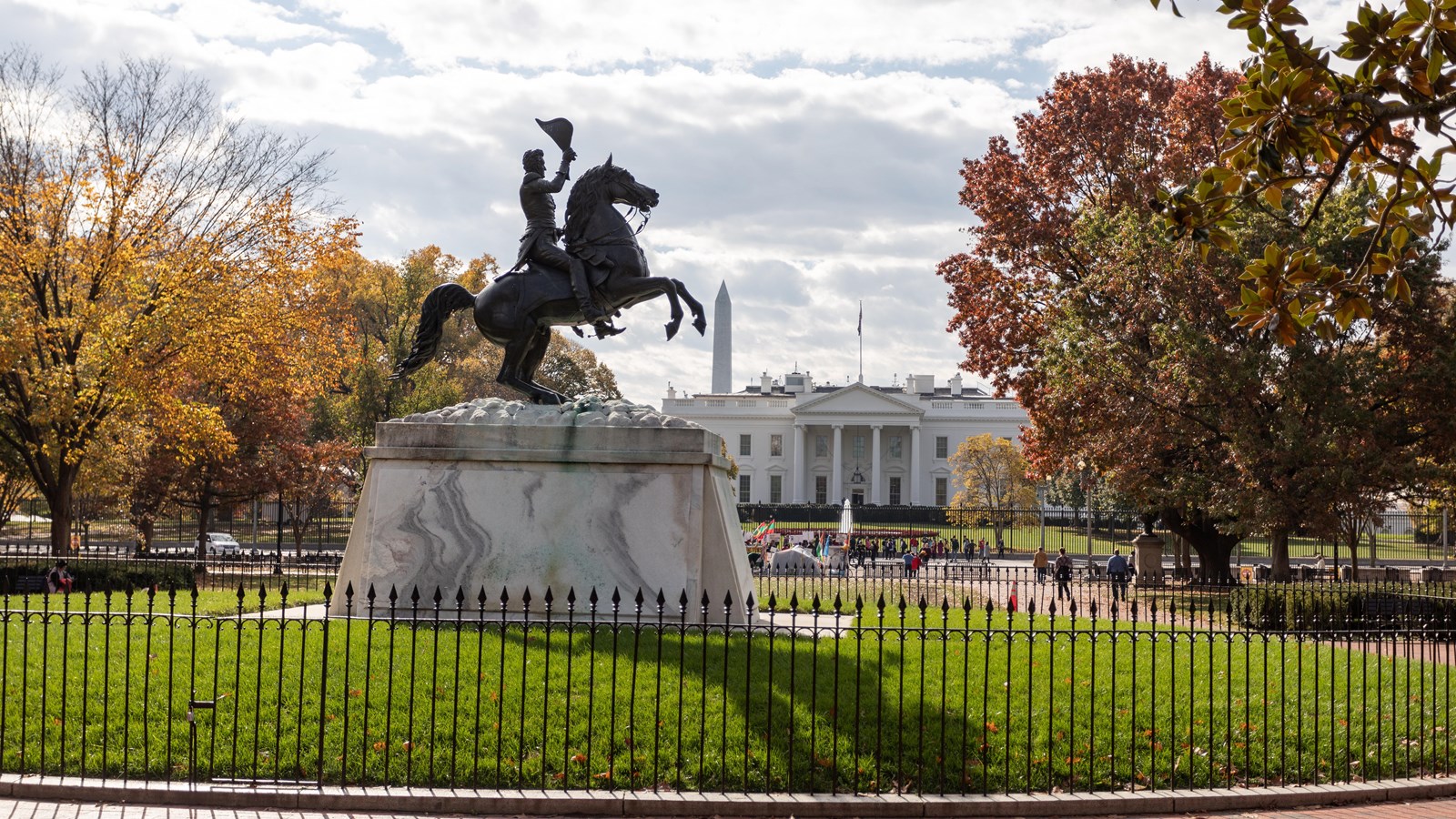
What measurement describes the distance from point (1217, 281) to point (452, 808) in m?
20.6

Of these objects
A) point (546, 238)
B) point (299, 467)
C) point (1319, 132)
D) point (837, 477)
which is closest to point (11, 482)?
point (299, 467)

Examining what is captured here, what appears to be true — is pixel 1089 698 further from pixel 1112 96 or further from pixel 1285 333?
pixel 1112 96

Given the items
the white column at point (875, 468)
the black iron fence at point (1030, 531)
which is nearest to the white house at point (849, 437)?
the white column at point (875, 468)

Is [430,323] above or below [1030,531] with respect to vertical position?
above

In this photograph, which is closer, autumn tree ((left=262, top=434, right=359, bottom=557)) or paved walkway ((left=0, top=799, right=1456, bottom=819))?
paved walkway ((left=0, top=799, right=1456, bottom=819))

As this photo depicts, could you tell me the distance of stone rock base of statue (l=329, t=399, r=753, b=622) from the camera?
40.0 ft

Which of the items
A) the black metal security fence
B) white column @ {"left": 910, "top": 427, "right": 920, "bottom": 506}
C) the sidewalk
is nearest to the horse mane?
the black metal security fence

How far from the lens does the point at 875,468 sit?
328 feet

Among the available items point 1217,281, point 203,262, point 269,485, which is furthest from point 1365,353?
point 269,485

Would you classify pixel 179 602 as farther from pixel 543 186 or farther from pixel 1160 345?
pixel 1160 345

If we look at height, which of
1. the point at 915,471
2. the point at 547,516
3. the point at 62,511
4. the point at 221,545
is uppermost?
the point at 915,471

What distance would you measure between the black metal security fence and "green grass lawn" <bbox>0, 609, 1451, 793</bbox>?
2cm

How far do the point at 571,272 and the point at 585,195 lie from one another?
834 millimetres

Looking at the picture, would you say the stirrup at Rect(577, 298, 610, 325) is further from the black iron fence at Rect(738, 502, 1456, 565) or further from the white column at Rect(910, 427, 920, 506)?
the white column at Rect(910, 427, 920, 506)
